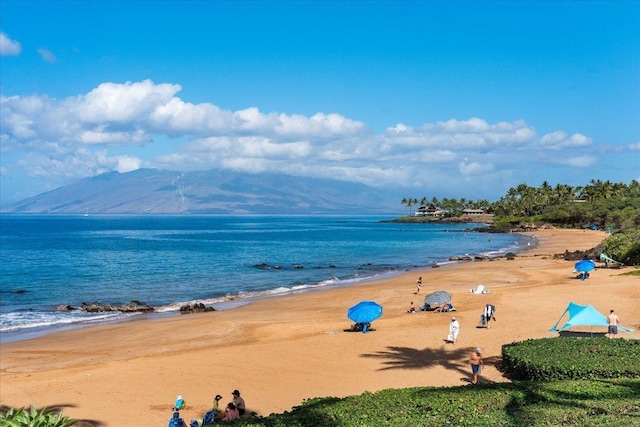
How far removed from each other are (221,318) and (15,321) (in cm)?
1294

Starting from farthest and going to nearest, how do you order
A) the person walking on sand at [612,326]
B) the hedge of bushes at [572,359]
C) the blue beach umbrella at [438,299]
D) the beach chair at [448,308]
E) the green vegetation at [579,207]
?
1. the green vegetation at [579,207]
2. the beach chair at [448,308]
3. the blue beach umbrella at [438,299]
4. the person walking on sand at [612,326]
5. the hedge of bushes at [572,359]

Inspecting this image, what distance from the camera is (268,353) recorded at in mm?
22266

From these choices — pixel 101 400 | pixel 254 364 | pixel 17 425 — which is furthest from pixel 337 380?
pixel 17 425

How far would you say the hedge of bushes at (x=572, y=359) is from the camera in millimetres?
14508

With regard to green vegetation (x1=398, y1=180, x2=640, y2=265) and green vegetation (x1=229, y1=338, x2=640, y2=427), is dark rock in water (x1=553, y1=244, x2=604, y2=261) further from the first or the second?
green vegetation (x1=229, y1=338, x2=640, y2=427)

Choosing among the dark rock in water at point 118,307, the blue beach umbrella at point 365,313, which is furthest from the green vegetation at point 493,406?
the dark rock in water at point 118,307

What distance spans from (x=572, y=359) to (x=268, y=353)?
38.3 feet

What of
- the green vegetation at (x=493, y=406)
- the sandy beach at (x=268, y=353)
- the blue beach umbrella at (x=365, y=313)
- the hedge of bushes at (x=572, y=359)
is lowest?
the sandy beach at (x=268, y=353)

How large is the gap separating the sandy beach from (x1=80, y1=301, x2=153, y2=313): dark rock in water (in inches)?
177

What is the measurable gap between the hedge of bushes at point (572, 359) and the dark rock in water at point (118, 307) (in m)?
26.7

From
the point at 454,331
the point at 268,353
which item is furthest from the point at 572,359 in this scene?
the point at 268,353

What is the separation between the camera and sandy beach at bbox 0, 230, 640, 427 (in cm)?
1727

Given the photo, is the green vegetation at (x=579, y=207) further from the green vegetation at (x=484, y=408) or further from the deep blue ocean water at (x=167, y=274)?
the green vegetation at (x=484, y=408)

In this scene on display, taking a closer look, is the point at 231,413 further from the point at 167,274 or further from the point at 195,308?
the point at 167,274
